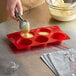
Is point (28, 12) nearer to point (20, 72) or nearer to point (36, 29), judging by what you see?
point (36, 29)

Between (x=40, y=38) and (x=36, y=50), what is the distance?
0.25ft

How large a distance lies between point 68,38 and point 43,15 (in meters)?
0.29

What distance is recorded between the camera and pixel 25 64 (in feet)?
2.96

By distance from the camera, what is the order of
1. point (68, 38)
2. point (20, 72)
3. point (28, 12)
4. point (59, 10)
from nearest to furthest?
point (20, 72) < point (68, 38) < point (59, 10) < point (28, 12)

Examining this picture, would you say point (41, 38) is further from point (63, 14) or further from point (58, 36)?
point (63, 14)

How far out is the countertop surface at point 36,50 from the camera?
2.85ft

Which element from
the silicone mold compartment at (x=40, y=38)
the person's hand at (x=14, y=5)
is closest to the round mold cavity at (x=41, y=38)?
the silicone mold compartment at (x=40, y=38)

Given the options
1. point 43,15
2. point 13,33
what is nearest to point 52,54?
point 13,33

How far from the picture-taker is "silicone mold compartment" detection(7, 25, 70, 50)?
0.99 meters

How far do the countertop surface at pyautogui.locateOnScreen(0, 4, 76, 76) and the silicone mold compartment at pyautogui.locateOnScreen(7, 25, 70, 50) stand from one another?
0.02 metres

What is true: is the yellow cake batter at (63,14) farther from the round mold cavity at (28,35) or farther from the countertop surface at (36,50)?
the round mold cavity at (28,35)

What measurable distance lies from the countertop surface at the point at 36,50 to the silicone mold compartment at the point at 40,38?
0.02m

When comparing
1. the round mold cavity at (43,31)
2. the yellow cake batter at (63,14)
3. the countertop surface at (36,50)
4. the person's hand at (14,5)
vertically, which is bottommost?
the countertop surface at (36,50)

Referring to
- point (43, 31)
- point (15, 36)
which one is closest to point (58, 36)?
point (43, 31)
